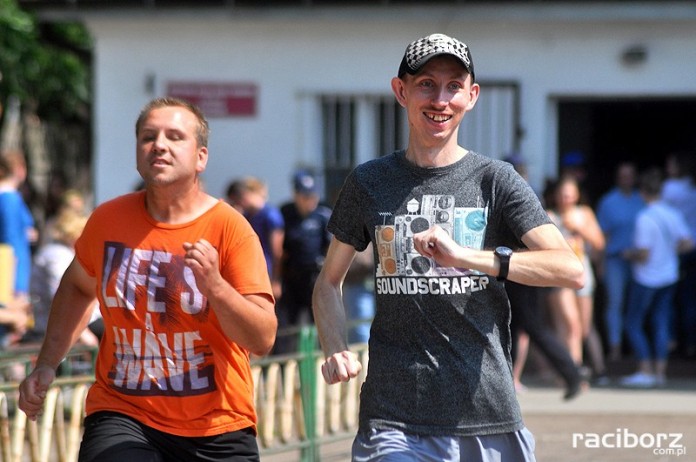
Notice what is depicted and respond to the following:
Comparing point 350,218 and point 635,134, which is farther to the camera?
point 635,134

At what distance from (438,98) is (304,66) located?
9488 millimetres

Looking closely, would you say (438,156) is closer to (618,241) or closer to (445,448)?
(445,448)

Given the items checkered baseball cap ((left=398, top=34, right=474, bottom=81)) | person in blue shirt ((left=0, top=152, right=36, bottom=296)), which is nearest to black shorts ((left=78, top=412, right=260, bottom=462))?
checkered baseball cap ((left=398, top=34, right=474, bottom=81))

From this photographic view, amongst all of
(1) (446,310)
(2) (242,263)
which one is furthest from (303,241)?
(1) (446,310)

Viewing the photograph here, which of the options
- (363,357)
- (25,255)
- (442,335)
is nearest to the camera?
(442,335)

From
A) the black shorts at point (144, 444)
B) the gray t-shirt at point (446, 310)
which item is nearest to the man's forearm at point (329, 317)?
the gray t-shirt at point (446, 310)

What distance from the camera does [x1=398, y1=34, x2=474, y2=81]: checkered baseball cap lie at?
13.7ft

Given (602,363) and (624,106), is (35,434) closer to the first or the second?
(602,363)

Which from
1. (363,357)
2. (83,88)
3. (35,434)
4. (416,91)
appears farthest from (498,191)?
(83,88)

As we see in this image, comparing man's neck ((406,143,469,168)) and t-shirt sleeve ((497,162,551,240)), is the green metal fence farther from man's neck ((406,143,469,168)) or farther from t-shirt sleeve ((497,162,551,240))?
t-shirt sleeve ((497,162,551,240))

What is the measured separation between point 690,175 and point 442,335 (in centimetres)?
993

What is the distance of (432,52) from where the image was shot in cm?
418

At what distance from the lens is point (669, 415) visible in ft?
35.1

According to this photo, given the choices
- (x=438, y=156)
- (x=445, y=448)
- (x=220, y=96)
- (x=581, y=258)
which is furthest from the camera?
(x=220, y=96)
